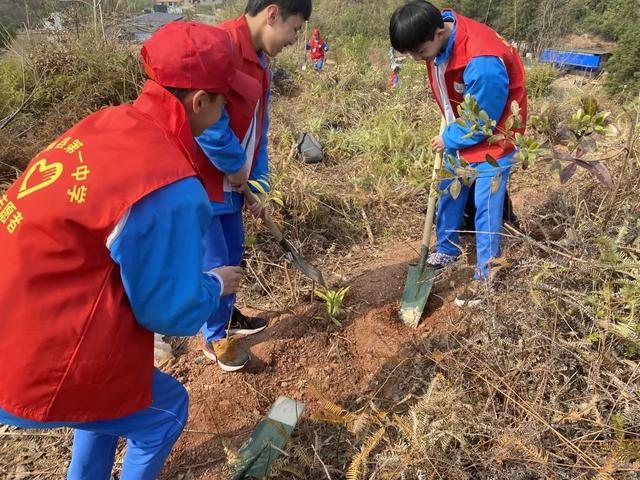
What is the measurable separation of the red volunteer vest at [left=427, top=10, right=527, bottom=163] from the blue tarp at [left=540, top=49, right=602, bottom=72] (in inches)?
250

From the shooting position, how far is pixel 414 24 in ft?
7.42

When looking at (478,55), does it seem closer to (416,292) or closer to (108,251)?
(416,292)

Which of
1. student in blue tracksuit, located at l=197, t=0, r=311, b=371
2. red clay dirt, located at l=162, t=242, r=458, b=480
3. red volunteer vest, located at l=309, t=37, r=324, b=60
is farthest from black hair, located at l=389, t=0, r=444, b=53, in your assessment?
red volunteer vest, located at l=309, t=37, r=324, b=60

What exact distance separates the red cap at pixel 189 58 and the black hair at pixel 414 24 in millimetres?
1310

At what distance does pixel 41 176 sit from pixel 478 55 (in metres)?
2.03

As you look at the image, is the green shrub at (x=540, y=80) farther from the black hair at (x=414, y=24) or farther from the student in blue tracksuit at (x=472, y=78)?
the black hair at (x=414, y=24)

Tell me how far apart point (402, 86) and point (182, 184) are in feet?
21.5

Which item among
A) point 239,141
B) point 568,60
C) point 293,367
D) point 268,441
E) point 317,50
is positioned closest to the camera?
point 268,441

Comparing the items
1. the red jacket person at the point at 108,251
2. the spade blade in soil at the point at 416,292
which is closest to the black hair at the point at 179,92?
the red jacket person at the point at 108,251

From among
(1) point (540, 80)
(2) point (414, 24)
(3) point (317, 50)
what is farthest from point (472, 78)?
(3) point (317, 50)

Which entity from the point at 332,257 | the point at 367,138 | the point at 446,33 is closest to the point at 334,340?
the point at 332,257

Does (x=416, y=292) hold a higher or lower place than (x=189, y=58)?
lower

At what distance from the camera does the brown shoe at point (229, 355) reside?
2.33m

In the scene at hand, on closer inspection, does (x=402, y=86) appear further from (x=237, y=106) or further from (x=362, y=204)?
(x=237, y=106)
